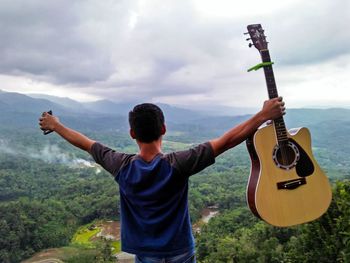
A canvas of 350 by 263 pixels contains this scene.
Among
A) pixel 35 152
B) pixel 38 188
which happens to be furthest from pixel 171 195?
pixel 35 152

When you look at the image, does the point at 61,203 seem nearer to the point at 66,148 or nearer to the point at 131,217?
the point at 131,217

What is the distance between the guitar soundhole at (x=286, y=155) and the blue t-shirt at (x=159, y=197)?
584 millimetres

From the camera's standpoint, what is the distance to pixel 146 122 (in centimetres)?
182

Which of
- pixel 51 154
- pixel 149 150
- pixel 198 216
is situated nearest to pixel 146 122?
pixel 149 150

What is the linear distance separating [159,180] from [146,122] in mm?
310

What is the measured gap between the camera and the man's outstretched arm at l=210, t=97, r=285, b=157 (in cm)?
173

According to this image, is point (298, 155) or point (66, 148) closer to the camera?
point (298, 155)

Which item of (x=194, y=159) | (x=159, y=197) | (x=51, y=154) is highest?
(x=194, y=159)

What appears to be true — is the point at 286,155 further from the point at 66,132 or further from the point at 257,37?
the point at 66,132

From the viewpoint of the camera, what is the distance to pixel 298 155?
2.19 metres

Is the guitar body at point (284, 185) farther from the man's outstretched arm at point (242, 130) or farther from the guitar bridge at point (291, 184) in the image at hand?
the man's outstretched arm at point (242, 130)

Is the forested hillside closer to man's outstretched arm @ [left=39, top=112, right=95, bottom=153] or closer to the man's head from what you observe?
the man's head

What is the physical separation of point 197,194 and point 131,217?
188 ft

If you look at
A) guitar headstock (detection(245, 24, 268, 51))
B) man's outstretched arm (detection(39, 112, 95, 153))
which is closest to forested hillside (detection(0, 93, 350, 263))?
guitar headstock (detection(245, 24, 268, 51))
